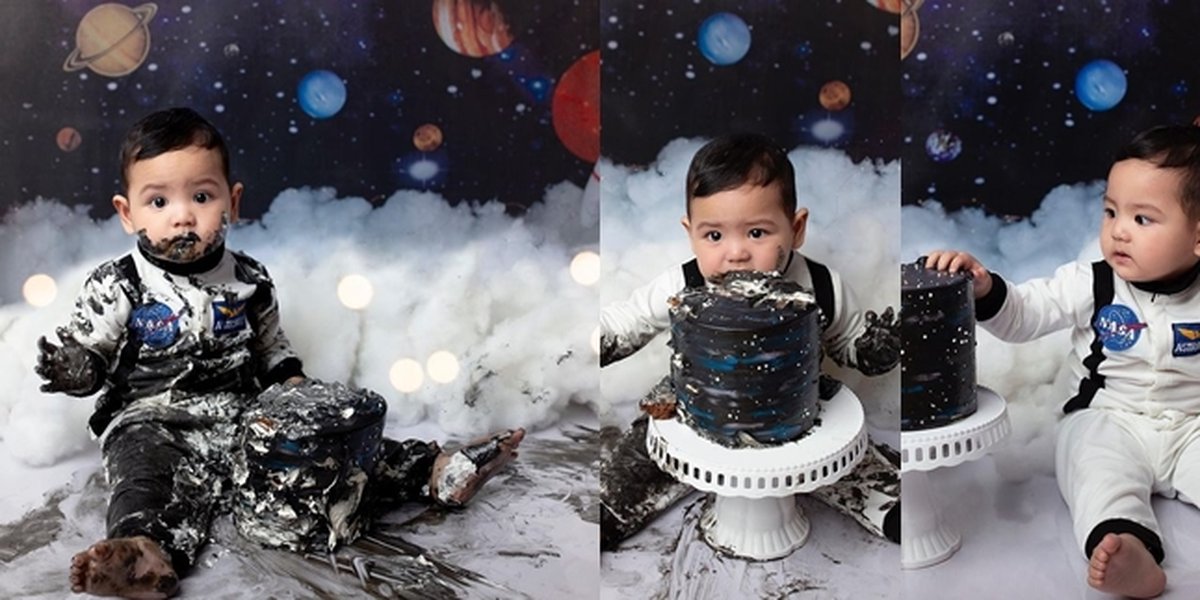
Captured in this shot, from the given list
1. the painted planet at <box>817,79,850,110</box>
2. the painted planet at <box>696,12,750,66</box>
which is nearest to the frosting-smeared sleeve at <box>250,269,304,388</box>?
the painted planet at <box>696,12,750,66</box>

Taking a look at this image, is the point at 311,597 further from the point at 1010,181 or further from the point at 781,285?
the point at 1010,181

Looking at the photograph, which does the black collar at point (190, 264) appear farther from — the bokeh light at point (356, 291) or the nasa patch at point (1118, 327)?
the nasa patch at point (1118, 327)

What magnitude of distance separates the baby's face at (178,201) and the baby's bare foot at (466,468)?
41cm

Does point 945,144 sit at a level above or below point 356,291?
above

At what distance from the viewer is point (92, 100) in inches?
51.3

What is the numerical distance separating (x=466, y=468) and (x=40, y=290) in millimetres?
609

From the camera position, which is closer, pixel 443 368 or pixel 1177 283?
pixel 1177 283

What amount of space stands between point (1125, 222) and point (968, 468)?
0.34 m

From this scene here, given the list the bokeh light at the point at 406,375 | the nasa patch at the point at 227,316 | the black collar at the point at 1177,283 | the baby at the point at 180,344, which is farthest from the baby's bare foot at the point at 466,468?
the black collar at the point at 1177,283

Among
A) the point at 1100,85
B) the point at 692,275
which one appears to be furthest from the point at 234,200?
the point at 1100,85

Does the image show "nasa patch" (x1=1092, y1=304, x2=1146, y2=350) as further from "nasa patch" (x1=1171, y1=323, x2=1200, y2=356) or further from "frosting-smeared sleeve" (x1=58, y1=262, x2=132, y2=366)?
"frosting-smeared sleeve" (x1=58, y1=262, x2=132, y2=366)

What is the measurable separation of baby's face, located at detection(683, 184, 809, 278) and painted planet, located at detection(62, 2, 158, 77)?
0.74 m

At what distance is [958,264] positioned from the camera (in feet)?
3.97

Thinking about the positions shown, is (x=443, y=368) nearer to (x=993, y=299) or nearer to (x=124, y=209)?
(x=124, y=209)
